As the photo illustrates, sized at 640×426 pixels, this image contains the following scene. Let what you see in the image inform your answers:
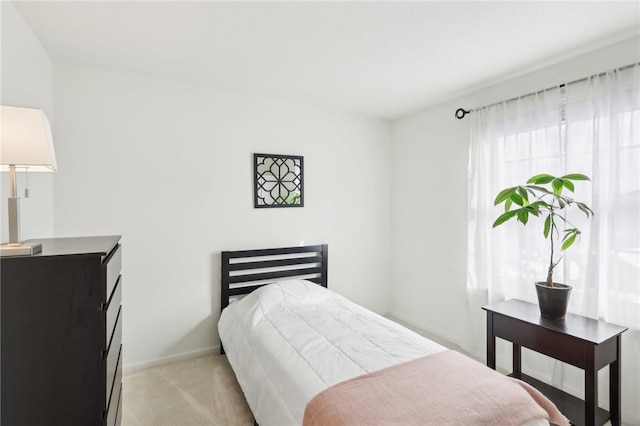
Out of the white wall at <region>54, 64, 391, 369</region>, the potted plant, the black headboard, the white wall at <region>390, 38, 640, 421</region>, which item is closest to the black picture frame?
the white wall at <region>54, 64, 391, 369</region>

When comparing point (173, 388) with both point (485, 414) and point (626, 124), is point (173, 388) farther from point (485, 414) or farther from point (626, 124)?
point (626, 124)

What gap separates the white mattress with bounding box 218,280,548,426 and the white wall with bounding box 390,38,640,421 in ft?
4.13

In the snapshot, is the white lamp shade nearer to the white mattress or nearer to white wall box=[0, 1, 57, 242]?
white wall box=[0, 1, 57, 242]

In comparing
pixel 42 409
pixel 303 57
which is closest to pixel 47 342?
pixel 42 409

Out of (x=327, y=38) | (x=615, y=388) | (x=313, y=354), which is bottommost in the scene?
(x=615, y=388)

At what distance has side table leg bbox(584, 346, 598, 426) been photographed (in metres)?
1.78

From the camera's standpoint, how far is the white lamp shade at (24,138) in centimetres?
121

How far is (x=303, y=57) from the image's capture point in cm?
238

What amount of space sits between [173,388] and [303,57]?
274 centimetres

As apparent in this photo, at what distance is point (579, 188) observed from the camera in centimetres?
231

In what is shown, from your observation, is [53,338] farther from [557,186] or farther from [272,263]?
[557,186]

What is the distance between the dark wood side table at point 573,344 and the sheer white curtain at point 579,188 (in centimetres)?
27

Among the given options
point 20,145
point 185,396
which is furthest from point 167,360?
point 20,145

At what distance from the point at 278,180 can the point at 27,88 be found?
1.99 metres
